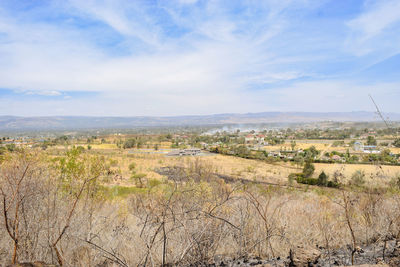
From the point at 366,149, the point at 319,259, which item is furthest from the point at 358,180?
the point at 366,149

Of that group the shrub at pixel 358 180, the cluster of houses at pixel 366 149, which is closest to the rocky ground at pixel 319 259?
the shrub at pixel 358 180

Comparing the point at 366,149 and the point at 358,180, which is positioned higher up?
the point at 358,180

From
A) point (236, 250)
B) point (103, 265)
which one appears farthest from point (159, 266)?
point (236, 250)

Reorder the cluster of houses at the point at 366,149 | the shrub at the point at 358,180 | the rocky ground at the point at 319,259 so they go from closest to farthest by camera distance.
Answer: the rocky ground at the point at 319,259, the shrub at the point at 358,180, the cluster of houses at the point at 366,149

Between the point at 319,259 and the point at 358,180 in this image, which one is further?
the point at 358,180

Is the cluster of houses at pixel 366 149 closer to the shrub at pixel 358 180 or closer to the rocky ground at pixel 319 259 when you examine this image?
the shrub at pixel 358 180

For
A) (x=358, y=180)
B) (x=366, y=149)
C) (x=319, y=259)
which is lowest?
(x=366, y=149)

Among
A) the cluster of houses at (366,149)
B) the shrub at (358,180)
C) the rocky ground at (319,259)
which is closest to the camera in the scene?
the rocky ground at (319,259)

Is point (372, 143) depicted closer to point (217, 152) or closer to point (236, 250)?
point (217, 152)

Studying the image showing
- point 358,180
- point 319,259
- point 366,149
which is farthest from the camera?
point 366,149

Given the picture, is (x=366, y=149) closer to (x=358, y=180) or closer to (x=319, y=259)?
(x=358, y=180)

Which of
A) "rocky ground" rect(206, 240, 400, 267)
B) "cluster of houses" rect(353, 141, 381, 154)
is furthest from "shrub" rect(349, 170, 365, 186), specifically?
"cluster of houses" rect(353, 141, 381, 154)

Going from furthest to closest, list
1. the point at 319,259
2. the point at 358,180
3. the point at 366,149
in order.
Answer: the point at 366,149 → the point at 358,180 → the point at 319,259
